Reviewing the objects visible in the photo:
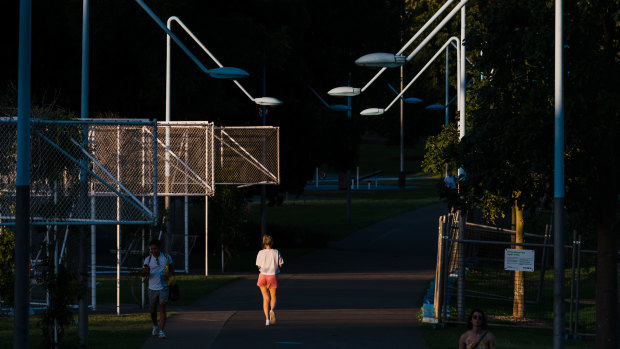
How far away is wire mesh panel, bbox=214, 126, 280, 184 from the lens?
28.6 meters

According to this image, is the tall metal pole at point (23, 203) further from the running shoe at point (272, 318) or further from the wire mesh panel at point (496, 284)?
the running shoe at point (272, 318)

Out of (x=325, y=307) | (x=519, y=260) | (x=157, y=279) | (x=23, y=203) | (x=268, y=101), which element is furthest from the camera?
(x=268, y=101)

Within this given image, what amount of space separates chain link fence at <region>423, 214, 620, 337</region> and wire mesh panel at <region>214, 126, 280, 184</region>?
18.1 ft

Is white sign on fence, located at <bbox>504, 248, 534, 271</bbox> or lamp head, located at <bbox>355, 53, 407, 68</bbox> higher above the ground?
lamp head, located at <bbox>355, 53, 407, 68</bbox>

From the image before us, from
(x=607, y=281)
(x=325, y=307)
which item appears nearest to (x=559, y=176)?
(x=607, y=281)

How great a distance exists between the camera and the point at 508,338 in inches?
725

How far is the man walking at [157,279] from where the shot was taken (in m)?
17.4

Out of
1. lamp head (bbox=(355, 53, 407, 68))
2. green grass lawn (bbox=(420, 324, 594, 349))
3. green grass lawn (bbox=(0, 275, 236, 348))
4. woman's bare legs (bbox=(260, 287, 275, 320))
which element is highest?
lamp head (bbox=(355, 53, 407, 68))

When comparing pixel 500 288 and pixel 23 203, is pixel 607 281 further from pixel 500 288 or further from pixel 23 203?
pixel 500 288

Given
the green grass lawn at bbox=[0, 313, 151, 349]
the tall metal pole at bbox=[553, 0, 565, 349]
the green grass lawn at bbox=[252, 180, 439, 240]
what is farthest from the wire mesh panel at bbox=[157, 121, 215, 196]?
the green grass lawn at bbox=[252, 180, 439, 240]

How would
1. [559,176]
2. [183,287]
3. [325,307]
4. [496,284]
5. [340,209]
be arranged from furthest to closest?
[340,209]
[496,284]
[183,287]
[325,307]
[559,176]

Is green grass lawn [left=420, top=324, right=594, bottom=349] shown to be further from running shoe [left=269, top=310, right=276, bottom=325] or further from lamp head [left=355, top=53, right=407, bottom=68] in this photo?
lamp head [left=355, top=53, right=407, bottom=68]

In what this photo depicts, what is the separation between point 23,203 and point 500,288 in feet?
56.8

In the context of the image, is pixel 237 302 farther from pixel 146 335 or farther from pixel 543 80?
pixel 543 80
